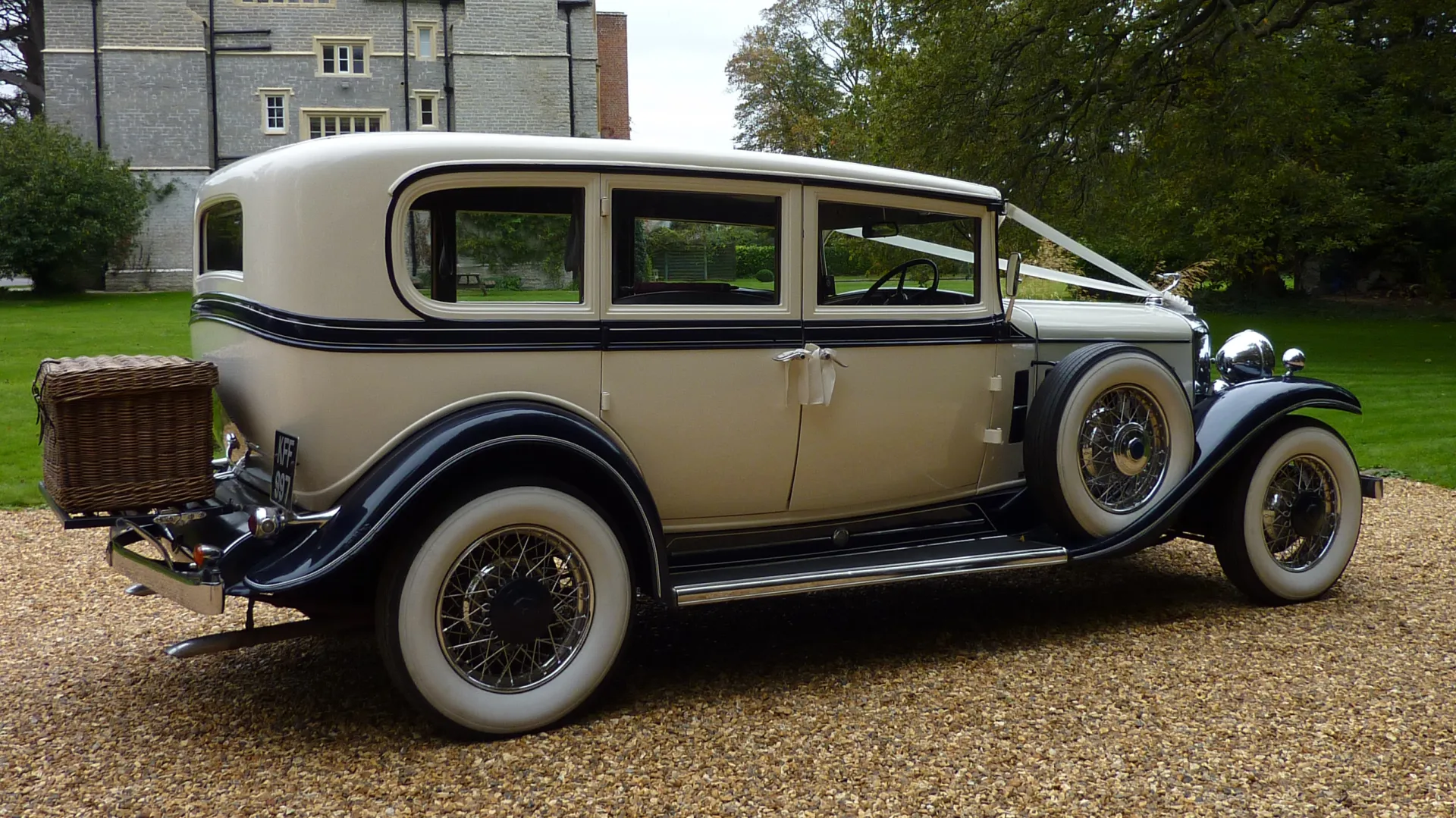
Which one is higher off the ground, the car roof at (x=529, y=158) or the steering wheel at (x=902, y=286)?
the car roof at (x=529, y=158)

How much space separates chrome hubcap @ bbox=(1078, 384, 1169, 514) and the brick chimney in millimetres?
44108

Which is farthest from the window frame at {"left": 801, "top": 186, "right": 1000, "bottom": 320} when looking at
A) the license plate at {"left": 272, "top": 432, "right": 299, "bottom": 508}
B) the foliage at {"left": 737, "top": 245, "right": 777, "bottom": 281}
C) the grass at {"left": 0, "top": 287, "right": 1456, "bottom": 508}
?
the grass at {"left": 0, "top": 287, "right": 1456, "bottom": 508}

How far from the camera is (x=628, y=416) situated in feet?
13.5

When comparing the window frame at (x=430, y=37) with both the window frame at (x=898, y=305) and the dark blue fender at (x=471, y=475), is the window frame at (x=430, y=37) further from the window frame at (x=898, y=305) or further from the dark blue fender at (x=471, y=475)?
the dark blue fender at (x=471, y=475)

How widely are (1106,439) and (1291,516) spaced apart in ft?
3.77

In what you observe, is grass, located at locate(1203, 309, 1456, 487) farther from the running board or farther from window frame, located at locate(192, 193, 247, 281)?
window frame, located at locate(192, 193, 247, 281)

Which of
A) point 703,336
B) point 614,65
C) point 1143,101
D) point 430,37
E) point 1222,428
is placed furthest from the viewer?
point 614,65

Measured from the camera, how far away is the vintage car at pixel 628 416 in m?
3.66

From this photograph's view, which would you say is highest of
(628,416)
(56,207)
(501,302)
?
(56,207)

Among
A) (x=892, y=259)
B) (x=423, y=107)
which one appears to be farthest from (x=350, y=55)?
(x=892, y=259)

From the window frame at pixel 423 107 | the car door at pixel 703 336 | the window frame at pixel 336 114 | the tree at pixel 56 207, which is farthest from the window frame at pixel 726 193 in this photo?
the window frame at pixel 336 114

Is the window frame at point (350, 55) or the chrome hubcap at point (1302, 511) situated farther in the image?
the window frame at point (350, 55)

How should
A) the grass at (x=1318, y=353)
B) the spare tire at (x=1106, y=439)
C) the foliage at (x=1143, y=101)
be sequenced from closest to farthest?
1. the spare tire at (x=1106, y=439)
2. the grass at (x=1318, y=353)
3. the foliage at (x=1143, y=101)

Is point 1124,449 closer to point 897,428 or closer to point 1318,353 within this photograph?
point 897,428
